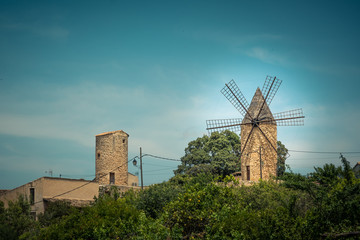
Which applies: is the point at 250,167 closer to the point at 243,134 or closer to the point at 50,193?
the point at 243,134

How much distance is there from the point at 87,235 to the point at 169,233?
2464mm

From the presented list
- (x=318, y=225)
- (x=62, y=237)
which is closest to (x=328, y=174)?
(x=318, y=225)

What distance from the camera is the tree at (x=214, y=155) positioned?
30703 millimetres

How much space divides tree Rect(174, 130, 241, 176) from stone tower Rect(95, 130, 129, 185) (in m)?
6.94

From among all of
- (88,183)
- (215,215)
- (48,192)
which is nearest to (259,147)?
(88,183)

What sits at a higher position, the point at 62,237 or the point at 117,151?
the point at 117,151

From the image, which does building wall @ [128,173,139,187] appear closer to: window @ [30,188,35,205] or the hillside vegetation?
window @ [30,188,35,205]

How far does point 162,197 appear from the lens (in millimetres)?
15516

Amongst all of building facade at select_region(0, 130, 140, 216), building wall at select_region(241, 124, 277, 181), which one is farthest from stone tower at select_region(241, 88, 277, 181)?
building facade at select_region(0, 130, 140, 216)

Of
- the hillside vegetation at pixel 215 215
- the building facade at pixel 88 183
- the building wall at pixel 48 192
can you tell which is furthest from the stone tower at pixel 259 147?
the building wall at pixel 48 192

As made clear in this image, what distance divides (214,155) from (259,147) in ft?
24.2

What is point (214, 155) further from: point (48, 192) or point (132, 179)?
point (48, 192)

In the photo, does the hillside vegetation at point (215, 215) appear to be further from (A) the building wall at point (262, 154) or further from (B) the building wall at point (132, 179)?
(B) the building wall at point (132, 179)

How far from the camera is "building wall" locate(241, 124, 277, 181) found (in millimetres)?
24625
